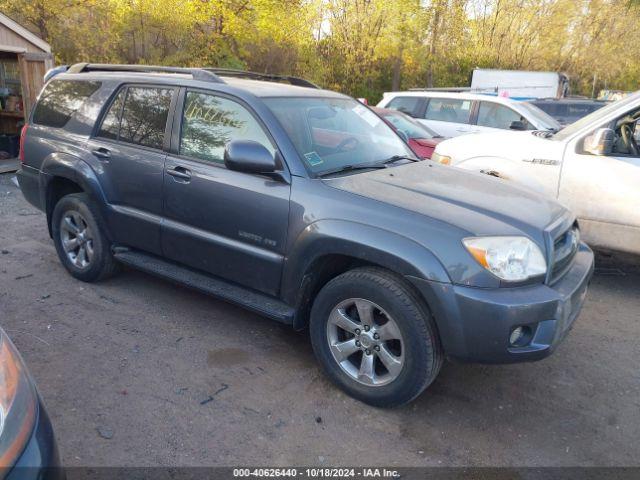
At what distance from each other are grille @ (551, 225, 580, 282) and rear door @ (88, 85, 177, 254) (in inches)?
106

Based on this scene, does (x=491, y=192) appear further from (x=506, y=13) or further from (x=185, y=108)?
(x=506, y=13)

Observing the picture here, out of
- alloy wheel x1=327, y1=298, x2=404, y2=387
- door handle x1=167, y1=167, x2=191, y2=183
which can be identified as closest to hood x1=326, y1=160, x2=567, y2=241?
alloy wheel x1=327, y1=298, x2=404, y2=387

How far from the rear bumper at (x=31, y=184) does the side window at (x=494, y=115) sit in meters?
7.44

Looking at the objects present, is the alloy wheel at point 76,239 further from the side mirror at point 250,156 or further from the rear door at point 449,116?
Answer: the rear door at point 449,116

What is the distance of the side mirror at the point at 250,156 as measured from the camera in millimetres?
3217

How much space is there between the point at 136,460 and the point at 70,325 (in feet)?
5.46

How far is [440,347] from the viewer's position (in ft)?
9.54

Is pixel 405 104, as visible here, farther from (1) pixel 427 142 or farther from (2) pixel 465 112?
(1) pixel 427 142

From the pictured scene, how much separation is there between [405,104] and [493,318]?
27.9 ft

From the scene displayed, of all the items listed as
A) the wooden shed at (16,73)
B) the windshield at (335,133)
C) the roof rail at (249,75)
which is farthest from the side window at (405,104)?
the wooden shed at (16,73)

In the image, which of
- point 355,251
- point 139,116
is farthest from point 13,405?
point 139,116

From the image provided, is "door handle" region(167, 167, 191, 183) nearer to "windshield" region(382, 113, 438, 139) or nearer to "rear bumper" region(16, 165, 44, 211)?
"rear bumper" region(16, 165, 44, 211)

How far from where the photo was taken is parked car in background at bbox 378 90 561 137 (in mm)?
9234

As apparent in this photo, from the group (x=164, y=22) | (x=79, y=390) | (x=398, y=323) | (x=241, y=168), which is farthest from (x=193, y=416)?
(x=164, y=22)
